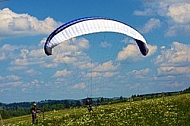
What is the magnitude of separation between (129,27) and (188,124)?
6.90 metres

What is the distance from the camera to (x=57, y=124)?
3388cm

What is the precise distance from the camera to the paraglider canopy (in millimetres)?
22078

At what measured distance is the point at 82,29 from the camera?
72.5 feet

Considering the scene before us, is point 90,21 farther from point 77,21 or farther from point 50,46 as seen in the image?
point 50,46

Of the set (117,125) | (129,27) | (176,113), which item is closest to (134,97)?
(176,113)

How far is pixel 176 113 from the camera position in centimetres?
3372

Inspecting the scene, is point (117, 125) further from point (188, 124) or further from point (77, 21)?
point (77, 21)

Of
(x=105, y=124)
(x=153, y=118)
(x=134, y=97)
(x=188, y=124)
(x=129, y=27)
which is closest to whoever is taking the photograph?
(x=129, y=27)

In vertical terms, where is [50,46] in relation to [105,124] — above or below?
above

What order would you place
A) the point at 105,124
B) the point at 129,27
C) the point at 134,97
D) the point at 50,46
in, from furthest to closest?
the point at 134,97 → the point at 105,124 → the point at 129,27 → the point at 50,46

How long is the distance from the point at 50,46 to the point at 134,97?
57377 mm

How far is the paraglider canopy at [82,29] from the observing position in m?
22.1

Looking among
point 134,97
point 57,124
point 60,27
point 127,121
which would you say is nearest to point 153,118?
point 127,121

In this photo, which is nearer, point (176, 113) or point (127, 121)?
point (127, 121)
